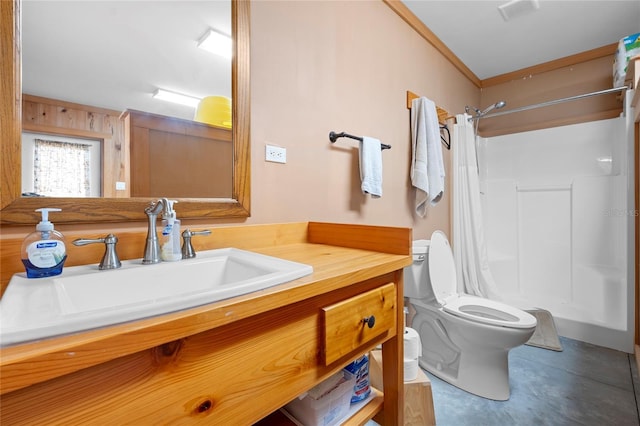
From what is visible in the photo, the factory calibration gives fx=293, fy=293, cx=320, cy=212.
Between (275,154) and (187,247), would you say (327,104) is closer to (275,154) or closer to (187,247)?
(275,154)

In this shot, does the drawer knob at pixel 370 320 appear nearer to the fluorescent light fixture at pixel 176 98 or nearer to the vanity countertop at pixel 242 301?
the vanity countertop at pixel 242 301

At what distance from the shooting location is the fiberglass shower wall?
2.17 m

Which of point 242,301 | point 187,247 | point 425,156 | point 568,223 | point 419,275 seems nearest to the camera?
point 242,301

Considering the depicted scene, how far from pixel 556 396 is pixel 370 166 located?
1560 mm

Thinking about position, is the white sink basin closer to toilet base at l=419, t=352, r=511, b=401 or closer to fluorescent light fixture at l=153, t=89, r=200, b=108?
fluorescent light fixture at l=153, t=89, r=200, b=108

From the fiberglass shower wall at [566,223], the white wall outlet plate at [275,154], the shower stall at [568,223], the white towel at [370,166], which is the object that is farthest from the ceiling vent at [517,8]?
the white wall outlet plate at [275,154]

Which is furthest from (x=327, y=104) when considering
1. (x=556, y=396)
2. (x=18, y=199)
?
(x=556, y=396)

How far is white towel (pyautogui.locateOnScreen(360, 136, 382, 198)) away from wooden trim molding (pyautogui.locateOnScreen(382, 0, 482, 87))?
3.17ft

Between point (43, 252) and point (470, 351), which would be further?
point (470, 351)

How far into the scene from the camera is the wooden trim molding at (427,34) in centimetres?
186

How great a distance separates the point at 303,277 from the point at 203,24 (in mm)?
966

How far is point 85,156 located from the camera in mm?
811

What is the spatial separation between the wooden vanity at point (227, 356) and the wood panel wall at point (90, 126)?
0.19 m

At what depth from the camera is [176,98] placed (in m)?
0.99
